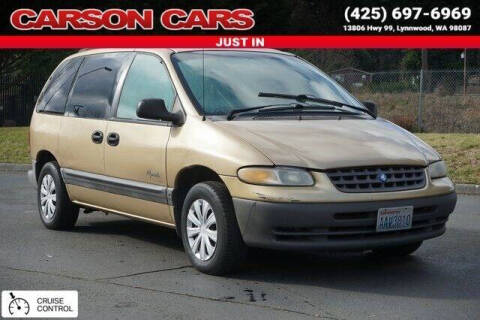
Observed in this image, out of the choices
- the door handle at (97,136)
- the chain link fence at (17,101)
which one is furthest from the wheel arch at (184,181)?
the chain link fence at (17,101)

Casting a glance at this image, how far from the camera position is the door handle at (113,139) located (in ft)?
25.1

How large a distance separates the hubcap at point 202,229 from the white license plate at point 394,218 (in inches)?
47.9

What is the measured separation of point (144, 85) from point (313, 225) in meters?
2.37

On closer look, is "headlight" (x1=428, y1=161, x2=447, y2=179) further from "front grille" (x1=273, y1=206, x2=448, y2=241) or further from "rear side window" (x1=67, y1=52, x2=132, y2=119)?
"rear side window" (x1=67, y1=52, x2=132, y2=119)

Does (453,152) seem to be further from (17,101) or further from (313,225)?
(17,101)

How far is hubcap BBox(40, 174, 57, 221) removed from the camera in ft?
29.0

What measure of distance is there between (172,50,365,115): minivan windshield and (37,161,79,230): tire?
2052 mm

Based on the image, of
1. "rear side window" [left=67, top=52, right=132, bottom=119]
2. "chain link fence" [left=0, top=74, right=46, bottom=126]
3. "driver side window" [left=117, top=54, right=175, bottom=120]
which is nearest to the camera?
"driver side window" [left=117, top=54, right=175, bottom=120]

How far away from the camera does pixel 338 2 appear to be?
42.5m

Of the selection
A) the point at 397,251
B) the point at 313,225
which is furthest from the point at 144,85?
the point at 397,251

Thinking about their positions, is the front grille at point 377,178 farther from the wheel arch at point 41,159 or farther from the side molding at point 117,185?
the wheel arch at point 41,159

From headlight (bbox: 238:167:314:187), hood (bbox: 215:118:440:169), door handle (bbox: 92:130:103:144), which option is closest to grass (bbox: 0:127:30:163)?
door handle (bbox: 92:130:103:144)

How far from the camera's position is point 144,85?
7695mm

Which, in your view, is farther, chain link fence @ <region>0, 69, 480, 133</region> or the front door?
chain link fence @ <region>0, 69, 480, 133</region>
